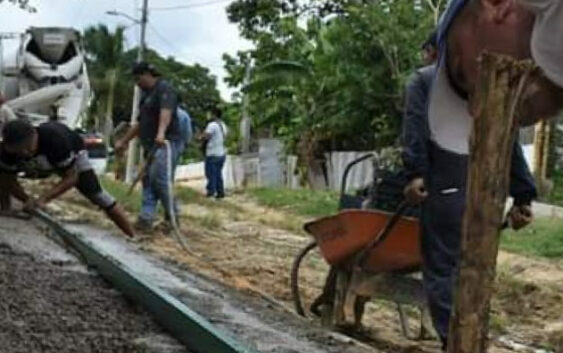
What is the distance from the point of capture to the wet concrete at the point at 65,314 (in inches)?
165

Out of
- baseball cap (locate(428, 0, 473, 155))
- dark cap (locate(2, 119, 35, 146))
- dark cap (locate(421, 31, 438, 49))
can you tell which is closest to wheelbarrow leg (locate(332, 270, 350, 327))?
dark cap (locate(421, 31, 438, 49))

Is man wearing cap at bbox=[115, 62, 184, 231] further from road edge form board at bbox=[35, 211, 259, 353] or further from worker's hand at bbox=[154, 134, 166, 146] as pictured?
road edge form board at bbox=[35, 211, 259, 353]

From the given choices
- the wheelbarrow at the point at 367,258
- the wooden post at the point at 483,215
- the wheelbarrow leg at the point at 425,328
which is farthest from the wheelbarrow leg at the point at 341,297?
the wooden post at the point at 483,215

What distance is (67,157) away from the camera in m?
8.93

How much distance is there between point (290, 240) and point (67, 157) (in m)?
3.24

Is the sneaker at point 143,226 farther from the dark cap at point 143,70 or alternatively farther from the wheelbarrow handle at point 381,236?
the wheelbarrow handle at point 381,236

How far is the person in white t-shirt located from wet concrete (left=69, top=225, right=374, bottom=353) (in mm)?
10848

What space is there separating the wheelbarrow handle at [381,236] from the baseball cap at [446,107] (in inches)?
99.0

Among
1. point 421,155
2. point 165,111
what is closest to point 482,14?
point 421,155

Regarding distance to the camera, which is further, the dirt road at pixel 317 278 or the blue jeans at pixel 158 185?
the blue jeans at pixel 158 185

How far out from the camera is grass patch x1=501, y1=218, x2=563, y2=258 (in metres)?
10.3

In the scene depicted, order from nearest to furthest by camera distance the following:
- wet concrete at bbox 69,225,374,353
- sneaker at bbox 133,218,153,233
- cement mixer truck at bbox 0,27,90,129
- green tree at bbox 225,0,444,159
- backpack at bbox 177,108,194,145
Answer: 1. wet concrete at bbox 69,225,374,353
2. sneaker at bbox 133,218,153,233
3. backpack at bbox 177,108,194,145
4. cement mixer truck at bbox 0,27,90,129
5. green tree at bbox 225,0,444,159

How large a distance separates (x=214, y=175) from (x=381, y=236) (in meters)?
13.5

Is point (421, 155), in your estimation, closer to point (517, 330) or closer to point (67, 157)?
point (517, 330)
